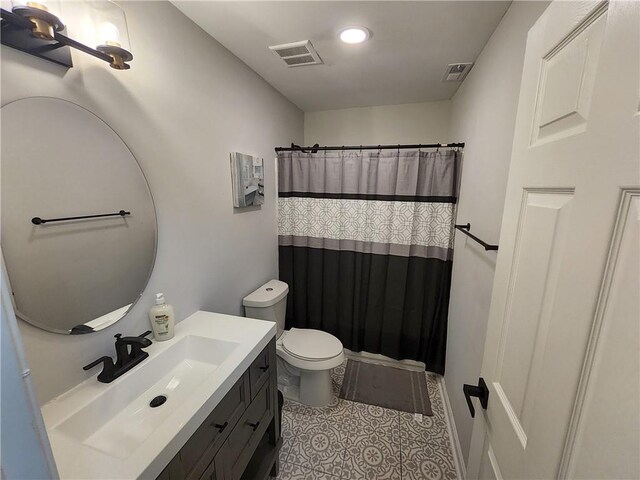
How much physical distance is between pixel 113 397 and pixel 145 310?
348 millimetres

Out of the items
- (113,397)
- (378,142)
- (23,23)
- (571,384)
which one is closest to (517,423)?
(571,384)

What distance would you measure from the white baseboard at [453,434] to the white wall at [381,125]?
214 centimetres

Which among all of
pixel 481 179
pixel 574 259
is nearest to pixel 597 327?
pixel 574 259

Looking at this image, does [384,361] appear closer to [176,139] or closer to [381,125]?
[381,125]

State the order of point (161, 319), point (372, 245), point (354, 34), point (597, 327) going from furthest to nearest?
point (372, 245) < point (354, 34) < point (161, 319) < point (597, 327)

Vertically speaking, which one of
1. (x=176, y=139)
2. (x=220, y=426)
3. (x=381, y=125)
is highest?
(x=381, y=125)

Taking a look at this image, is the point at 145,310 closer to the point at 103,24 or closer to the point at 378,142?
the point at 103,24

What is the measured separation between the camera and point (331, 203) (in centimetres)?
237

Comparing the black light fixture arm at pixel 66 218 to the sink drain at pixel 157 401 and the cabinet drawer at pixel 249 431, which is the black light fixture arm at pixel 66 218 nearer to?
the sink drain at pixel 157 401

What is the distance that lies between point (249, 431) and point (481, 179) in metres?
1.72

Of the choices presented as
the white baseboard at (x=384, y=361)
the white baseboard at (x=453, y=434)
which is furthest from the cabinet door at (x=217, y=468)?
the white baseboard at (x=384, y=361)

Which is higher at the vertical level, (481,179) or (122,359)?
(481,179)

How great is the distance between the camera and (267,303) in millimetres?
1910

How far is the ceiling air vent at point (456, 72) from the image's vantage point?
1764mm
